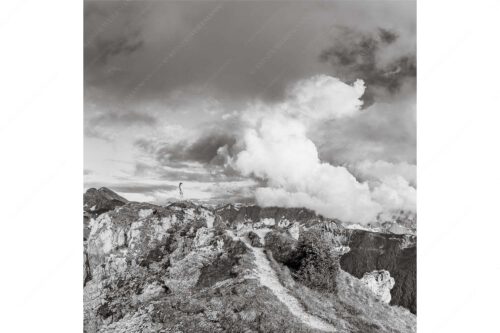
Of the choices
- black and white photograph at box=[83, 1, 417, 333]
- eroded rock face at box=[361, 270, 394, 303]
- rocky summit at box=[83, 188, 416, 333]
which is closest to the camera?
rocky summit at box=[83, 188, 416, 333]

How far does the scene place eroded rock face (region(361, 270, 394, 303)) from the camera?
709 inches

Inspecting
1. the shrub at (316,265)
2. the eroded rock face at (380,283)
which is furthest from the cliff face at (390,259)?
the shrub at (316,265)

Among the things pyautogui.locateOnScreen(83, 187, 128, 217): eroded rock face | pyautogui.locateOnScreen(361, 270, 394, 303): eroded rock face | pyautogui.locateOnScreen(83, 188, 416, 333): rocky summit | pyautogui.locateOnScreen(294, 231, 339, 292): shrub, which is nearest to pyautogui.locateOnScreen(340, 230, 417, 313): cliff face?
pyautogui.locateOnScreen(83, 188, 416, 333): rocky summit

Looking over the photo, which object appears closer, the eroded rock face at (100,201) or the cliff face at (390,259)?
the cliff face at (390,259)

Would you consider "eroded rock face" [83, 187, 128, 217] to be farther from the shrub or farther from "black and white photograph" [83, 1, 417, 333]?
the shrub

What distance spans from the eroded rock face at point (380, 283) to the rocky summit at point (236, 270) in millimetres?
36

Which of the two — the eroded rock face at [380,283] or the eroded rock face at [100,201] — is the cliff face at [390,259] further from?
the eroded rock face at [100,201]

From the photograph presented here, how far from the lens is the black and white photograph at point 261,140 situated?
1678 cm

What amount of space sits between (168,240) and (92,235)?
2.90m

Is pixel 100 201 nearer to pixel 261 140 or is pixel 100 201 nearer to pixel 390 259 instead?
pixel 261 140

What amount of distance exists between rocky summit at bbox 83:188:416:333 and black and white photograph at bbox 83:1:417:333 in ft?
0.22

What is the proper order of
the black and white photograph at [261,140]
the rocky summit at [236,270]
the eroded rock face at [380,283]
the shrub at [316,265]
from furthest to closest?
the eroded rock face at [380,283] → the shrub at [316,265] → the black and white photograph at [261,140] → the rocky summit at [236,270]

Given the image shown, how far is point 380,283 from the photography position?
717 inches
